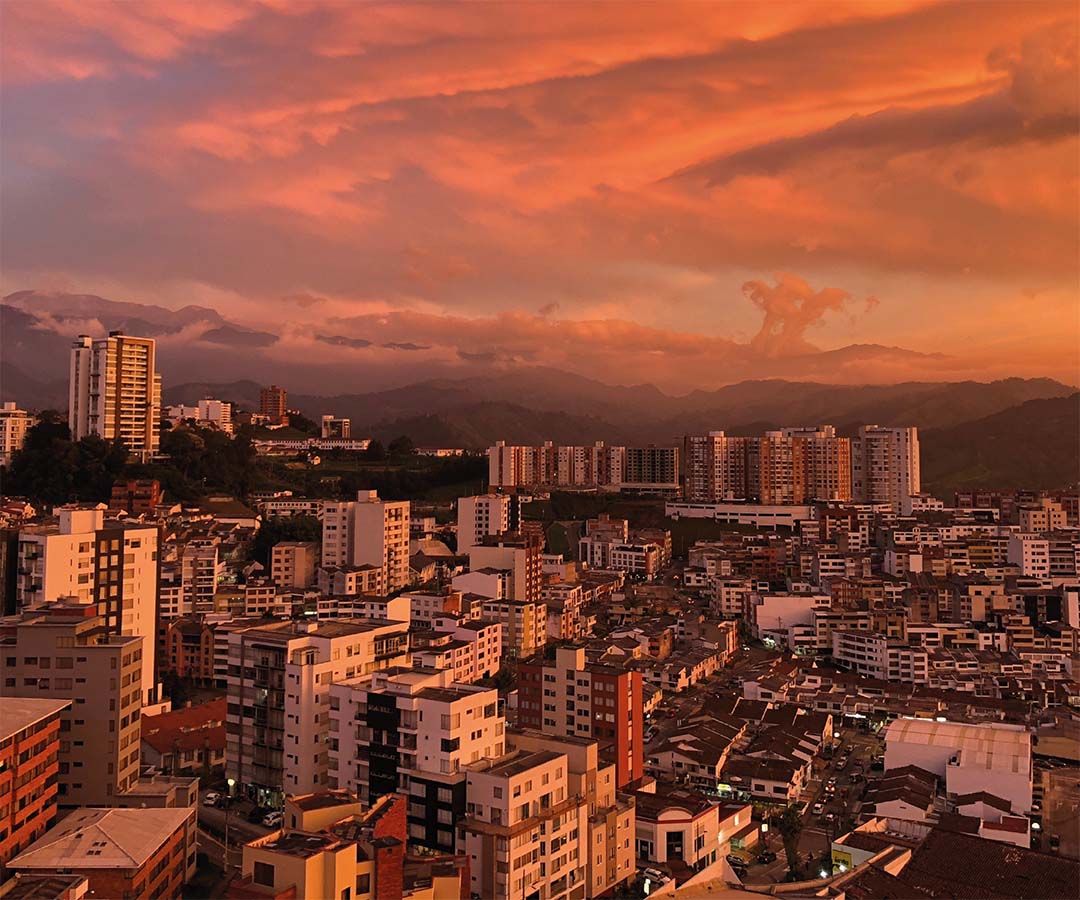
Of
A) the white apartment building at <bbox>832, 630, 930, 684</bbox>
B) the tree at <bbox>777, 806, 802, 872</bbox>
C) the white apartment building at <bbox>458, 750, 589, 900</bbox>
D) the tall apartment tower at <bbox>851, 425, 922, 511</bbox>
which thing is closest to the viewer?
the white apartment building at <bbox>458, 750, 589, 900</bbox>

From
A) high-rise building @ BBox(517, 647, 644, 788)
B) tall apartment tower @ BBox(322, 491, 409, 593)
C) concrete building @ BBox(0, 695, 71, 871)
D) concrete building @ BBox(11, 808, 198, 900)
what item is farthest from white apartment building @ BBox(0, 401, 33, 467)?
concrete building @ BBox(11, 808, 198, 900)

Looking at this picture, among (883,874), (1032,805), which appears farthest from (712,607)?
(883,874)

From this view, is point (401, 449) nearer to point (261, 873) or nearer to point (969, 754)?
point (969, 754)

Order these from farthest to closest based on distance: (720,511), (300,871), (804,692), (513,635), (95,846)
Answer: (720,511), (513,635), (804,692), (95,846), (300,871)

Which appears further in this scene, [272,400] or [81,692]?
[272,400]

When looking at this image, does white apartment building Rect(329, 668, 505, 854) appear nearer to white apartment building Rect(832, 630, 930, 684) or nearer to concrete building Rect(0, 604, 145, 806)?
concrete building Rect(0, 604, 145, 806)

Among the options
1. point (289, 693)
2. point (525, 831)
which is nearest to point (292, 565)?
point (289, 693)

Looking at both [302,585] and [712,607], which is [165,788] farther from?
[712,607]
